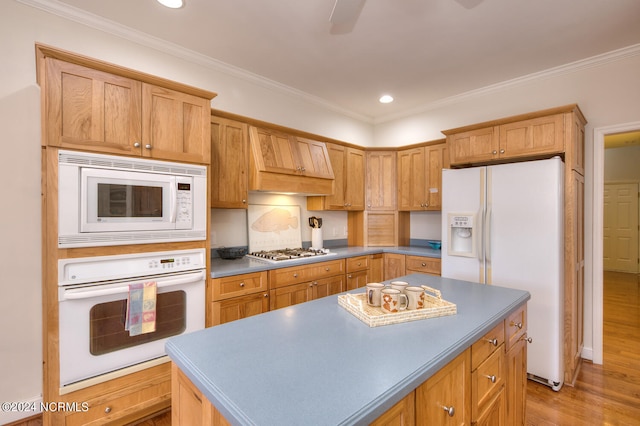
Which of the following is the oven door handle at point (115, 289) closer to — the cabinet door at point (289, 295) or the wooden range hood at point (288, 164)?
the cabinet door at point (289, 295)

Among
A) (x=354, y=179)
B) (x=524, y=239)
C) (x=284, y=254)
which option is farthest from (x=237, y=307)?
(x=524, y=239)

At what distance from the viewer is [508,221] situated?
2.62 meters

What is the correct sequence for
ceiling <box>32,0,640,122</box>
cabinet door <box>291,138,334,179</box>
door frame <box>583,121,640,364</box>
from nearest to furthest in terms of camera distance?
1. ceiling <box>32,0,640,122</box>
2. door frame <box>583,121,640,364</box>
3. cabinet door <box>291,138,334,179</box>

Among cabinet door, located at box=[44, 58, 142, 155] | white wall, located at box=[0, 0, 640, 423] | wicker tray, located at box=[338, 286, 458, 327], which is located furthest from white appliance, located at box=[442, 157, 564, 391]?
cabinet door, located at box=[44, 58, 142, 155]

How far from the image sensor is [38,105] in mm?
2086

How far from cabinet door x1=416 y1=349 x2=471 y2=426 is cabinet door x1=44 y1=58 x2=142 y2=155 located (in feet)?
6.86

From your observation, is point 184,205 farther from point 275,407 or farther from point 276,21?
point 275,407

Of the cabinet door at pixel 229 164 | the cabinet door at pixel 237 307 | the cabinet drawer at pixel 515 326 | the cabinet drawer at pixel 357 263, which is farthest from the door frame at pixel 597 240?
the cabinet door at pixel 229 164

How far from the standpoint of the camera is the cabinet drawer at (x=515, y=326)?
1.52 metres

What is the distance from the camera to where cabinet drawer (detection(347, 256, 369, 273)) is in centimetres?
343

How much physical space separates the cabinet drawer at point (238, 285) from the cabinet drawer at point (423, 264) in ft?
6.04

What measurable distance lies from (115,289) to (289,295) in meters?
1.39

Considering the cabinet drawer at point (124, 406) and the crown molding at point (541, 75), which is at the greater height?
the crown molding at point (541, 75)

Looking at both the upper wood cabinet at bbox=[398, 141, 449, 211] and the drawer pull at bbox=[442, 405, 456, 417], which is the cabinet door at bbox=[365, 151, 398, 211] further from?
the drawer pull at bbox=[442, 405, 456, 417]
